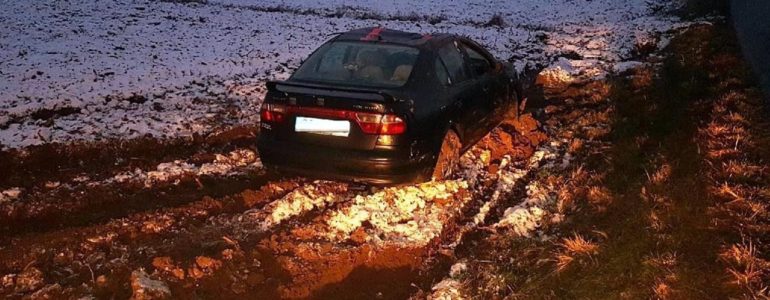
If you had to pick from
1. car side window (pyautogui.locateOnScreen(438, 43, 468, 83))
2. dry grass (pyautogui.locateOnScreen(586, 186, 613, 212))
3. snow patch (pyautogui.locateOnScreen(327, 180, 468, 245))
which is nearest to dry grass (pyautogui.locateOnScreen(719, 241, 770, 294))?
dry grass (pyautogui.locateOnScreen(586, 186, 613, 212))

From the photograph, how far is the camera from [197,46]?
1309 cm

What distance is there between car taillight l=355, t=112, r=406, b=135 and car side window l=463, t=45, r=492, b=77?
70.4 inches

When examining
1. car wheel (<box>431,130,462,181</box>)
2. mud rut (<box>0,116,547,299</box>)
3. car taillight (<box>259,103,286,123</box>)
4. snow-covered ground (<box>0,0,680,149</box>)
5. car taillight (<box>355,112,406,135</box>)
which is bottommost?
snow-covered ground (<box>0,0,680,149</box>)

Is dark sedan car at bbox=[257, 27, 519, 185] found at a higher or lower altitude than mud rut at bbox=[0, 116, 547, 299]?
Answer: higher

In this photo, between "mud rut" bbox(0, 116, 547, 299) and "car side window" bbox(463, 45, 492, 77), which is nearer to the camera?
"mud rut" bbox(0, 116, 547, 299)

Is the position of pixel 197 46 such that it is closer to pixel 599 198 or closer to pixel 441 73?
pixel 441 73

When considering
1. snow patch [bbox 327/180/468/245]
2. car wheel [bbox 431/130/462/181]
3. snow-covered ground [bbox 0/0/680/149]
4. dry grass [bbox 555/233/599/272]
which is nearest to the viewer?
dry grass [bbox 555/233/599/272]

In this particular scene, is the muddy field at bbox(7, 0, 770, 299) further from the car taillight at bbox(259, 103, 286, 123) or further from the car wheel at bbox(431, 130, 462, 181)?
the car taillight at bbox(259, 103, 286, 123)

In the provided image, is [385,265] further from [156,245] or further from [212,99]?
[212,99]

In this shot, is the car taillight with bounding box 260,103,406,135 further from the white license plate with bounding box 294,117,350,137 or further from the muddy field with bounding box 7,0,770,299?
the muddy field with bounding box 7,0,770,299

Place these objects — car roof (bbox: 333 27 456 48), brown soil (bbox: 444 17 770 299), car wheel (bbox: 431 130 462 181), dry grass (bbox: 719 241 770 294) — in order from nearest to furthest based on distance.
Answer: dry grass (bbox: 719 241 770 294), brown soil (bbox: 444 17 770 299), car wheel (bbox: 431 130 462 181), car roof (bbox: 333 27 456 48)

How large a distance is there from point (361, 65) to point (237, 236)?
6.46ft

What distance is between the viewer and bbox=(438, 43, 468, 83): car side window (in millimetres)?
6054

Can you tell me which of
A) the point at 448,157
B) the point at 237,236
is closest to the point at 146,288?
the point at 237,236
